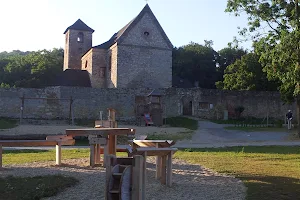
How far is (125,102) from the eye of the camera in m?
29.8

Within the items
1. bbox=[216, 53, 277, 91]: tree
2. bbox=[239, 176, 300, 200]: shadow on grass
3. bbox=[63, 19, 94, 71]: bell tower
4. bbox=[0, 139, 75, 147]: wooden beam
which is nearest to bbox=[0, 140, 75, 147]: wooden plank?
bbox=[0, 139, 75, 147]: wooden beam

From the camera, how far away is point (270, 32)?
1950 cm

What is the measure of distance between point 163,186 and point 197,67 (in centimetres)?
5143

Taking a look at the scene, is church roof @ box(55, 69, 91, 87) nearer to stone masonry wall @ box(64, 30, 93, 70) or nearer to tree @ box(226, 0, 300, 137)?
stone masonry wall @ box(64, 30, 93, 70)

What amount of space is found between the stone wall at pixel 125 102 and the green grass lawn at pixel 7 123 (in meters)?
1.23

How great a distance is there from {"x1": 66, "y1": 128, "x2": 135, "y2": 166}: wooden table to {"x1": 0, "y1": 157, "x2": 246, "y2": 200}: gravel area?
36 centimetres

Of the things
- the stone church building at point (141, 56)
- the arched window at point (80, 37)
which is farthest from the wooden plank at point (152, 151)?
the arched window at point (80, 37)

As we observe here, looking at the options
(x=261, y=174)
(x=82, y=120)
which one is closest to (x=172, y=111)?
(x=82, y=120)

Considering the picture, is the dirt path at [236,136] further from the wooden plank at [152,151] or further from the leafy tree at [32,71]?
the leafy tree at [32,71]

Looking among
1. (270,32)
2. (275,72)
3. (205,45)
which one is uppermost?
(205,45)

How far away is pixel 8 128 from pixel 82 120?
6564 mm

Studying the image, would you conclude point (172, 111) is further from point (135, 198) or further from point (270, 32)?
point (135, 198)

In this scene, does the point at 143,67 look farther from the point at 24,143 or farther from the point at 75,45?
the point at 24,143

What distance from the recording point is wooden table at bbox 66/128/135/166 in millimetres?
8273
